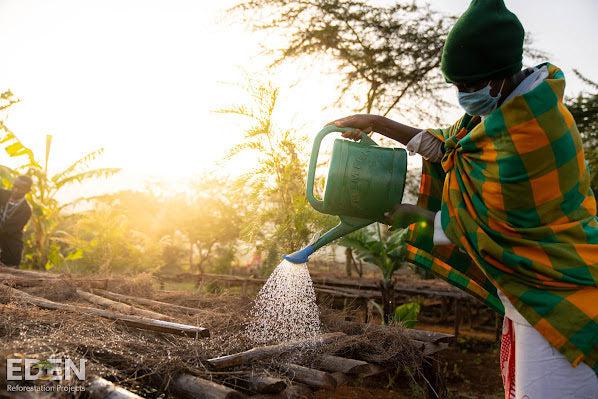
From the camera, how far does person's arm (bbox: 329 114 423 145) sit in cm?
213

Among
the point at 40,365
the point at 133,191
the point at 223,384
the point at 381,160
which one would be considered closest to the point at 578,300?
the point at 381,160

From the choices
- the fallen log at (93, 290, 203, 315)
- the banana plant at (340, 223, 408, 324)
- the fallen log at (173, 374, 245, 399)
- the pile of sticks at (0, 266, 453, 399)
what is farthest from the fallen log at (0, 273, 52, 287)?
the banana plant at (340, 223, 408, 324)

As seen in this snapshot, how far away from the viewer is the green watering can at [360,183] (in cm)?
210

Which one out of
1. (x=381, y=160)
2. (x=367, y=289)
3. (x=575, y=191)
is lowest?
(x=367, y=289)

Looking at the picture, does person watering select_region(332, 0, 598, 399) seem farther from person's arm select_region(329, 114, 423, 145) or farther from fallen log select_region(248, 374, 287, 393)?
fallen log select_region(248, 374, 287, 393)

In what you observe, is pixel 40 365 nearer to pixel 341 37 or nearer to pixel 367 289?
pixel 367 289

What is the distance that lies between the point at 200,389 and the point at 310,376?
20.6 inches

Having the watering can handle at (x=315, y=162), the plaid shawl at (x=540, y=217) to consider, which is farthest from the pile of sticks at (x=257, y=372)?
the plaid shawl at (x=540, y=217)

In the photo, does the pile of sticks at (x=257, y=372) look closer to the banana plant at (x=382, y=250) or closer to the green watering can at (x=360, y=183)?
the green watering can at (x=360, y=183)

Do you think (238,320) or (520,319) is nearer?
(520,319)

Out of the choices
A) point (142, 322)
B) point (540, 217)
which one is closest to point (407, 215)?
point (540, 217)

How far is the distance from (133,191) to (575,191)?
70.5 feet

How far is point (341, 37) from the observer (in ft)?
29.3

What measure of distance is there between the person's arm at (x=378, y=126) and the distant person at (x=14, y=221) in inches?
262
